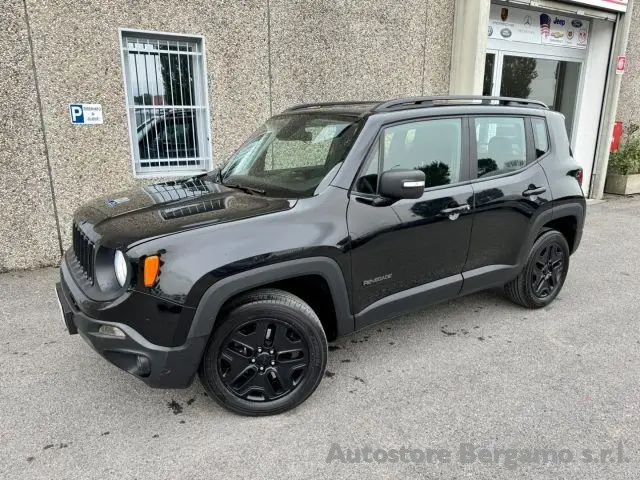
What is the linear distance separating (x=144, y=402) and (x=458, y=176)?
258cm

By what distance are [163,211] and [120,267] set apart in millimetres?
481

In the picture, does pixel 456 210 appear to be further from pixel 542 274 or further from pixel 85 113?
pixel 85 113

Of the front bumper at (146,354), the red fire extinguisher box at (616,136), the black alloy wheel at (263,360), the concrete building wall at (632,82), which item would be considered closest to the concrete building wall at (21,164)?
the front bumper at (146,354)

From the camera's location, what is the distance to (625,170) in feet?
32.8

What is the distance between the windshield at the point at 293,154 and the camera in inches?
120

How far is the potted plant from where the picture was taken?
9945mm

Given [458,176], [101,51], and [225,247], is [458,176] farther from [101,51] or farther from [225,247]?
[101,51]

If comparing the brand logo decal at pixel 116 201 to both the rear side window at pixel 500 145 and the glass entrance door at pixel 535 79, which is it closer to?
the rear side window at pixel 500 145

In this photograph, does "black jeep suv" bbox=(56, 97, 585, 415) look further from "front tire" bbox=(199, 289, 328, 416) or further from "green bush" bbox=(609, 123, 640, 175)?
"green bush" bbox=(609, 123, 640, 175)

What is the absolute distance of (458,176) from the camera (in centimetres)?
346

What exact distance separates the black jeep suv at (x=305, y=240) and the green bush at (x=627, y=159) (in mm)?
7339

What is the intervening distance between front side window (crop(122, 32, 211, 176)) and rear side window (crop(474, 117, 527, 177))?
12.0 feet

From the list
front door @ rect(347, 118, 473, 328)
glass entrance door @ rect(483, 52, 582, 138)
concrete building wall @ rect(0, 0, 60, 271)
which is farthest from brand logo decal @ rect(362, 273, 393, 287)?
glass entrance door @ rect(483, 52, 582, 138)

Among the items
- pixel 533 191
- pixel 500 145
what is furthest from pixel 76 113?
pixel 533 191
